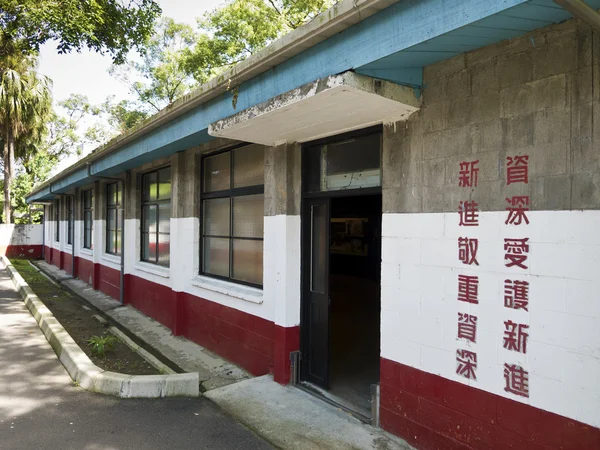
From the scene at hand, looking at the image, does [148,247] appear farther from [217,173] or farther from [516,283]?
[516,283]

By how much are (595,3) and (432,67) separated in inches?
51.5

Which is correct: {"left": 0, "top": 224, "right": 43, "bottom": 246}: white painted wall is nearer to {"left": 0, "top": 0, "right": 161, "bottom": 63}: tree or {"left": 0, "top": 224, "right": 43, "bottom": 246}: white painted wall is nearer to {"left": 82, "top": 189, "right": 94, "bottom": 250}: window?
{"left": 82, "top": 189, "right": 94, "bottom": 250}: window

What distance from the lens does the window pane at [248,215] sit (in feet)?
19.6

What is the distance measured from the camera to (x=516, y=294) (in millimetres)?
3020

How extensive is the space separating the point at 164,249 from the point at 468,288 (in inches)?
266

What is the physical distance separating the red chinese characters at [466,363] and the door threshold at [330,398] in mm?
1257

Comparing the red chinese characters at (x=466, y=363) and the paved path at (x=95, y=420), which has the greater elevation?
the red chinese characters at (x=466, y=363)

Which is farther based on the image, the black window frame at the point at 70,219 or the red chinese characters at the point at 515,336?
the black window frame at the point at 70,219

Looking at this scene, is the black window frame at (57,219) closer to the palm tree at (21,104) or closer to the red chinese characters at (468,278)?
the palm tree at (21,104)

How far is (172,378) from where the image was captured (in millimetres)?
4824

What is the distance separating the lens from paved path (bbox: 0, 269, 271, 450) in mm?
3814

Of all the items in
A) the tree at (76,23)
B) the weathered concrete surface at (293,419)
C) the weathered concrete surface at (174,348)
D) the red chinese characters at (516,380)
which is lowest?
the weathered concrete surface at (174,348)

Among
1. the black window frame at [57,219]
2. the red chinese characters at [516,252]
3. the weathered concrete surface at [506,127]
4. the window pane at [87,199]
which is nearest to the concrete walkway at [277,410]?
the red chinese characters at [516,252]

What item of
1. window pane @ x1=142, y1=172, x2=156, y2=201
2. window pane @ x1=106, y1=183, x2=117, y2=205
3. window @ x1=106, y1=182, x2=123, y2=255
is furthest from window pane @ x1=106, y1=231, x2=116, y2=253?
window pane @ x1=142, y1=172, x2=156, y2=201
